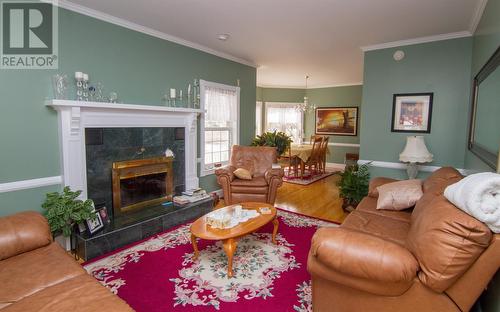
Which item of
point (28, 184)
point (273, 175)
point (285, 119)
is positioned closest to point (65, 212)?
point (28, 184)

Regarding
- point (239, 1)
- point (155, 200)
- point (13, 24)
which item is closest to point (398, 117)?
point (239, 1)

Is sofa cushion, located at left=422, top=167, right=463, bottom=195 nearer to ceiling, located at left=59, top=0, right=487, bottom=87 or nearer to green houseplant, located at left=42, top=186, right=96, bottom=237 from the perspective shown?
ceiling, located at left=59, top=0, right=487, bottom=87

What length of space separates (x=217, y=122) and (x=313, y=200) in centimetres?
224

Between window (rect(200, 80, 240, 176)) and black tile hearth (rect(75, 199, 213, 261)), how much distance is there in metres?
1.10

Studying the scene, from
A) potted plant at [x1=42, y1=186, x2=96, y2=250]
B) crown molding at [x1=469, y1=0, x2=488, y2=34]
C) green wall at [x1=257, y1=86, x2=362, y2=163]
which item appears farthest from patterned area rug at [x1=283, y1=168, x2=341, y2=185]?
potted plant at [x1=42, y1=186, x2=96, y2=250]

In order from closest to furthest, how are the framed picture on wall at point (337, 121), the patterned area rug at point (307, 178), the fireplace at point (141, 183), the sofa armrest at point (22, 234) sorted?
the sofa armrest at point (22, 234)
the fireplace at point (141, 183)
the patterned area rug at point (307, 178)
the framed picture on wall at point (337, 121)

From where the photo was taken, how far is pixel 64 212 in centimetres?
245

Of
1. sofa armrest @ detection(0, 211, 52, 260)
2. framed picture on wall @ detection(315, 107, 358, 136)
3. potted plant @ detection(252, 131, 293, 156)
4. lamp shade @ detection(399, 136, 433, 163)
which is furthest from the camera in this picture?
framed picture on wall @ detection(315, 107, 358, 136)

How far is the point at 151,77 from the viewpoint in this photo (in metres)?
3.69

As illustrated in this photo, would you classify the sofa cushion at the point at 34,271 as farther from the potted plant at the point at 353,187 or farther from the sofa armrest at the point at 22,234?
the potted plant at the point at 353,187

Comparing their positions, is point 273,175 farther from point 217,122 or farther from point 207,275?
point 207,275

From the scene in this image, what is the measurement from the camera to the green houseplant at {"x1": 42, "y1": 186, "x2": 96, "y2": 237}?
8.01 ft

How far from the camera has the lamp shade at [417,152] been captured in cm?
349

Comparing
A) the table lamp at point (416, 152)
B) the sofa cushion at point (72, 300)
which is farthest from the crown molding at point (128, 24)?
the table lamp at point (416, 152)
